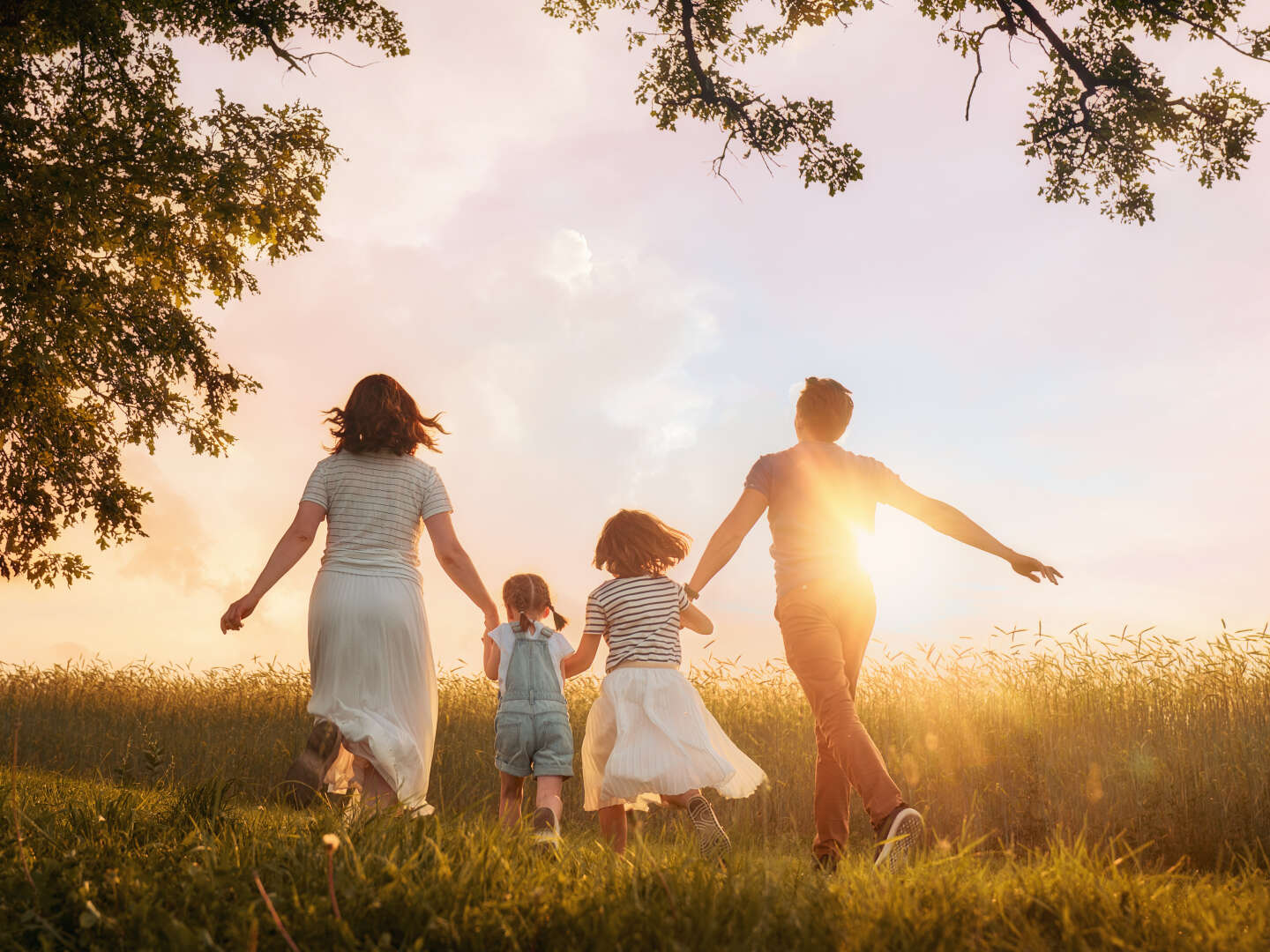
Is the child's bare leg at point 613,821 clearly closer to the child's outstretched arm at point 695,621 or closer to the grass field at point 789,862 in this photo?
the grass field at point 789,862

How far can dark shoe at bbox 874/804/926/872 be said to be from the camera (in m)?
4.60

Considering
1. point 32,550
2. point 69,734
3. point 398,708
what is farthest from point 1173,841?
Answer: point 32,550

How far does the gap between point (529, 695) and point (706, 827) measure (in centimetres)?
148

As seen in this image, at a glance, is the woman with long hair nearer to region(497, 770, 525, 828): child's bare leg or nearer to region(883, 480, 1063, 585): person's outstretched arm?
region(497, 770, 525, 828): child's bare leg

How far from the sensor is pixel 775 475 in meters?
5.71

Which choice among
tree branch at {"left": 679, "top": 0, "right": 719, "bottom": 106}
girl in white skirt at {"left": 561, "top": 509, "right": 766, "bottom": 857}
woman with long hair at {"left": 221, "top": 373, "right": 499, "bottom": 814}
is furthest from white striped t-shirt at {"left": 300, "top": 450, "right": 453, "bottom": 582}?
tree branch at {"left": 679, "top": 0, "right": 719, "bottom": 106}

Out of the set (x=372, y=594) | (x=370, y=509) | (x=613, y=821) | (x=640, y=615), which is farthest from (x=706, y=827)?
(x=370, y=509)

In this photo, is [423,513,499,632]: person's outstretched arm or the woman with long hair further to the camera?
[423,513,499,632]: person's outstretched arm

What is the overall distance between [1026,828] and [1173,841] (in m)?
1.00

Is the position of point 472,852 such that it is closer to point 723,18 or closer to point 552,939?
point 552,939

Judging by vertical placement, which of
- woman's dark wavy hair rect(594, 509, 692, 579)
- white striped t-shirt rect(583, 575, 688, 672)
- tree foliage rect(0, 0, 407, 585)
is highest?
tree foliage rect(0, 0, 407, 585)

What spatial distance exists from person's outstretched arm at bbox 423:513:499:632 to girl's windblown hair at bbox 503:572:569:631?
728mm

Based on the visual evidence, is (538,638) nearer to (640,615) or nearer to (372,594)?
(640,615)

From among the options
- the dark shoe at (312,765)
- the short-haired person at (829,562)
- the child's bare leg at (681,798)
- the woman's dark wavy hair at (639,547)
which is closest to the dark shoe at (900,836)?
the short-haired person at (829,562)
